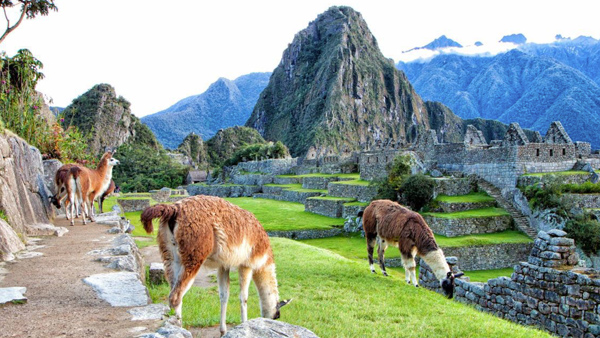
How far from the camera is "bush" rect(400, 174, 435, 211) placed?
74.4ft

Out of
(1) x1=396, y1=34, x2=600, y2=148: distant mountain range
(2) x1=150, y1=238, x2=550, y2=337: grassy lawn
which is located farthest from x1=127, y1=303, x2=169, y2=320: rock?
(1) x1=396, y1=34, x2=600, y2=148: distant mountain range

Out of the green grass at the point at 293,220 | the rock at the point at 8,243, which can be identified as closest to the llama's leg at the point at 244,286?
the rock at the point at 8,243

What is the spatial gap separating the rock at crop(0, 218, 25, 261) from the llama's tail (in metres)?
3.69

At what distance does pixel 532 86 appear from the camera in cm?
9569

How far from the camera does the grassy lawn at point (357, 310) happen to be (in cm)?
575

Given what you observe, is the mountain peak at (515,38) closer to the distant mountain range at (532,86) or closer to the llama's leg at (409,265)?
the distant mountain range at (532,86)

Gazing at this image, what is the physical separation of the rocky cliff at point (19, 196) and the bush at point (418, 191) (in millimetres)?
17466

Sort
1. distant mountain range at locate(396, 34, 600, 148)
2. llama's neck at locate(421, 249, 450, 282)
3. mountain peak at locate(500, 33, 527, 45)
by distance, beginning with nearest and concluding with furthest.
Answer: llama's neck at locate(421, 249, 450, 282) < distant mountain range at locate(396, 34, 600, 148) < mountain peak at locate(500, 33, 527, 45)

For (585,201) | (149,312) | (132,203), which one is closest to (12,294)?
(149,312)

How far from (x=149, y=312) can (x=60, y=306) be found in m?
1.06

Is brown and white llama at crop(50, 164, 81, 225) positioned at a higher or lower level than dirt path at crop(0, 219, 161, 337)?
higher

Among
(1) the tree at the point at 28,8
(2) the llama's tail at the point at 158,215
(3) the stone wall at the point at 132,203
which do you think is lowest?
(3) the stone wall at the point at 132,203

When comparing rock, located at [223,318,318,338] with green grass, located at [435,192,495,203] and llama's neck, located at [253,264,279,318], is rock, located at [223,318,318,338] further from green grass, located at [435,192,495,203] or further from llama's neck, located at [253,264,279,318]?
green grass, located at [435,192,495,203]

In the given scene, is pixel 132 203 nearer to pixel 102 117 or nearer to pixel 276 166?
pixel 276 166
